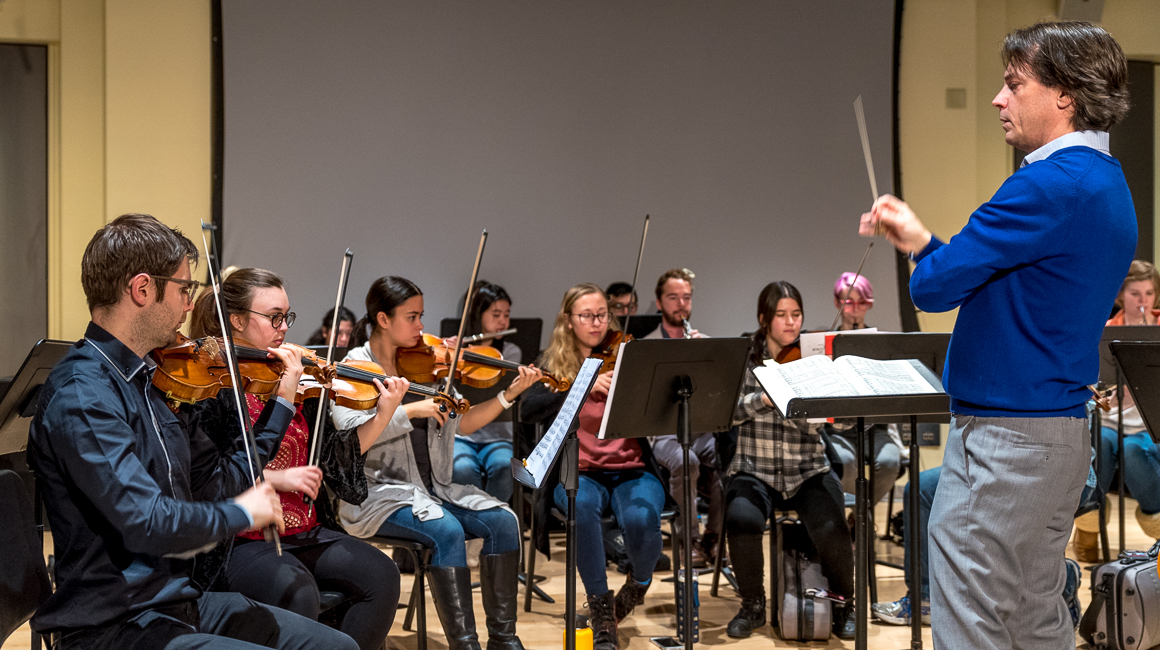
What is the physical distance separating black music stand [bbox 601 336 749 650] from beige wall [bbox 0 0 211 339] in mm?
3086

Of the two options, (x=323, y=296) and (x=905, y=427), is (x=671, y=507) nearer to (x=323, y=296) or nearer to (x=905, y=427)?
(x=905, y=427)

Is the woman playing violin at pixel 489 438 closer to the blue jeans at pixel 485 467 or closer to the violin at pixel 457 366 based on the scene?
the blue jeans at pixel 485 467

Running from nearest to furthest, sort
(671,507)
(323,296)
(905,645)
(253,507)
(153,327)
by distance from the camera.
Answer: (253,507) < (153,327) < (905,645) < (671,507) < (323,296)

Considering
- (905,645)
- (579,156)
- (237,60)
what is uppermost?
(237,60)

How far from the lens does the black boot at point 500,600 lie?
2668 mm

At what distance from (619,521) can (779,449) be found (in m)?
0.60

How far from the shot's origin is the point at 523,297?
5246 millimetres

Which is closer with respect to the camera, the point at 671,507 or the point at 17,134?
the point at 671,507

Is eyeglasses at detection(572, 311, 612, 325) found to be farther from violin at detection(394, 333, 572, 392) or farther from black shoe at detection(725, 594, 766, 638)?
black shoe at detection(725, 594, 766, 638)

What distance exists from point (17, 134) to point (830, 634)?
179 inches

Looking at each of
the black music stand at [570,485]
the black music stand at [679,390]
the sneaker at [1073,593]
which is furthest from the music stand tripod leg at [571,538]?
the sneaker at [1073,593]

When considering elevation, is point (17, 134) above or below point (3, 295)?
above

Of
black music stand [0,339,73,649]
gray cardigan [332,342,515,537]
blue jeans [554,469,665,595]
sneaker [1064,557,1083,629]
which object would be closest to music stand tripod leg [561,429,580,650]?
gray cardigan [332,342,515,537]

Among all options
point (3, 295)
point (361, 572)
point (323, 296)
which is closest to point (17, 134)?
point (3, 295)
